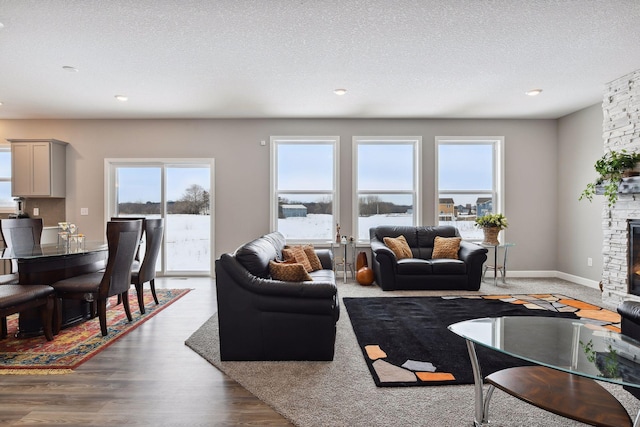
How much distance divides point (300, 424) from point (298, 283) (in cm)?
99

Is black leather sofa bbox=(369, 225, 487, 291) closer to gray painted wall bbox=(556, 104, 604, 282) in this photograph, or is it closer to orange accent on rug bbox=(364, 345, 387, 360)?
gray painted wall bbox=(556, 104, 604, 282)

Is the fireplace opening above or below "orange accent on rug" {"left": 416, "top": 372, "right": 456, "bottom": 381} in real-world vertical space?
above

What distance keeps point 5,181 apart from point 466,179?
7956 millimetres

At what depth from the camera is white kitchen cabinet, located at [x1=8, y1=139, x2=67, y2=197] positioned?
5645 mm

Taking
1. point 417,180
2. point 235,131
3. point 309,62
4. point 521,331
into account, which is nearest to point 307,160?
point 235,131

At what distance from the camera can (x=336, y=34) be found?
3141 millimetres

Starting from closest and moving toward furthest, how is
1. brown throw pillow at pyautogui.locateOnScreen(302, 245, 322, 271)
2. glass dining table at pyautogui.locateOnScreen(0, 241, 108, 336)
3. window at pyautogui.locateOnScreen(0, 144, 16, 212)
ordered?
glass dining table at pyautogui.locateOnScreen(0, 241, 108, 336)
brown throw pillow at pyautogui.locateOnScreen(302, 245, 322, 271)
window at pyautogui.locateOnScreen(0, 144, 16, 212)

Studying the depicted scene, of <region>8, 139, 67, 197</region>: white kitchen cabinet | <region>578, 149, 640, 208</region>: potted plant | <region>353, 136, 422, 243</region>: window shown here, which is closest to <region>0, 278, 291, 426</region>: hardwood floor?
<region>353, 136, 422, 243</region>: window

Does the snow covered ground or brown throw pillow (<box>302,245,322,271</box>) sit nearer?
brown throw pillow (<box>302,245,322,271</box>)

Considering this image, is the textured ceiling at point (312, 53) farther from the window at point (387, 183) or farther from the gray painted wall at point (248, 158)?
the window at point (387, 183)

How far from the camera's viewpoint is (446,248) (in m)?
5.38

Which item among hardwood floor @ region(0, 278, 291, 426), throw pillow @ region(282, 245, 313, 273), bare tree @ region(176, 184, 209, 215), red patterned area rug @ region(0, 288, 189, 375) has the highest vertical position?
bare tree @ region(176, 184, 209, 215)

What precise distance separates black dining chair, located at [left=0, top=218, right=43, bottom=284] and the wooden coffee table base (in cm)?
442

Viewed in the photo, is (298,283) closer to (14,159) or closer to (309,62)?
(309,62)
